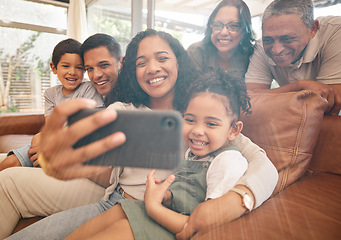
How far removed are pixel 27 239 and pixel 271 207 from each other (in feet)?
2.37

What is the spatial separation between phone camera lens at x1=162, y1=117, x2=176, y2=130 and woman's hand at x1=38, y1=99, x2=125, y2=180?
2.8 inches

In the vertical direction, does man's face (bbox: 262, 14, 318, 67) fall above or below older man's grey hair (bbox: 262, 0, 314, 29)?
below

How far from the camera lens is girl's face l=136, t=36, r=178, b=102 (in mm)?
834

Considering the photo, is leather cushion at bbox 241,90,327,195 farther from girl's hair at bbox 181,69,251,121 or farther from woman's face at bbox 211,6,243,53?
woman's face at bbox 211,6,243,53

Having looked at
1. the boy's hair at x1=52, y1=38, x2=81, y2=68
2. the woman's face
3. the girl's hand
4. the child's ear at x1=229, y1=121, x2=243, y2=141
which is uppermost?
the woman's face

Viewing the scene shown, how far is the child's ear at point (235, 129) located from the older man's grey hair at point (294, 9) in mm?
637

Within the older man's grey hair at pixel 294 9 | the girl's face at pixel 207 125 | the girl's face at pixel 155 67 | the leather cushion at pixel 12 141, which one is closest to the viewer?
the girl's face at pixel 207 125

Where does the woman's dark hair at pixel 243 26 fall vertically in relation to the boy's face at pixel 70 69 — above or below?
above

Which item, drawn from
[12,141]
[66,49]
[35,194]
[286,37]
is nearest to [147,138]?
[35,194]

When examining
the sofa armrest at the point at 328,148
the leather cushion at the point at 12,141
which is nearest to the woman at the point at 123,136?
the sofa armrest at the point at 328,148

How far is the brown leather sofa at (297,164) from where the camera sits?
0.55 m

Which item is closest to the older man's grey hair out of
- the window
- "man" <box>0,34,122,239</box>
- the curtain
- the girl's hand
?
the girl's hand

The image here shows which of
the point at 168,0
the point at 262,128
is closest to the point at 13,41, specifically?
the point at 168,0

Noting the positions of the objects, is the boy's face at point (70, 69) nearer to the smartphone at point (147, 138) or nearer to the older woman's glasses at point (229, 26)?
the older woman's glasses at point (229, 26)
